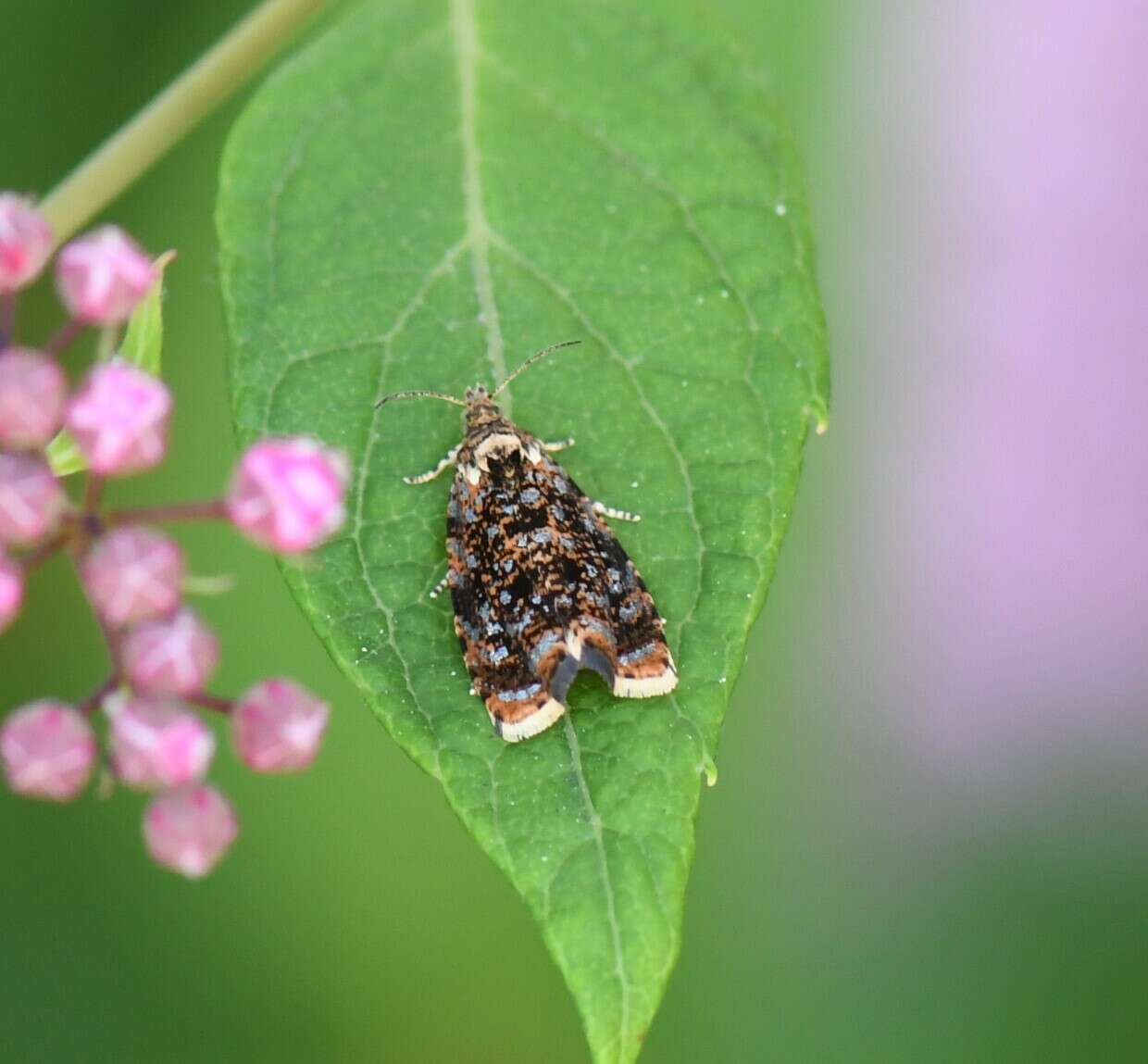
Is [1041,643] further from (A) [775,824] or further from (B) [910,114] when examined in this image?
(B) [910,114]

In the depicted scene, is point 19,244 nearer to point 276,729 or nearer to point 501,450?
point 276,729

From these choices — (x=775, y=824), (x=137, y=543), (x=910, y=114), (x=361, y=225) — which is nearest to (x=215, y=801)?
(x=137, y=543)

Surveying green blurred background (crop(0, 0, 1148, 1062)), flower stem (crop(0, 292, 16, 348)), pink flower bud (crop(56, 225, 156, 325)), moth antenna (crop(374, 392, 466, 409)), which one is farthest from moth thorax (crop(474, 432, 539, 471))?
green blurred background (crop(0, 0, 1148, 1062))

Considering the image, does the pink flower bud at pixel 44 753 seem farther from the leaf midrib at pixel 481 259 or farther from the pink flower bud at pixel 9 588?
the leaf midrib at pixel 481 259

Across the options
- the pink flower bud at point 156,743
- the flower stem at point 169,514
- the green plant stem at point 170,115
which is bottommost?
the pink flower bud at point 156,743

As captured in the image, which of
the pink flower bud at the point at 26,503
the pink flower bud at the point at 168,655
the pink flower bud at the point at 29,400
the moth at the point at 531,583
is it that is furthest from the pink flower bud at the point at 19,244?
the moth at the point at 531,583

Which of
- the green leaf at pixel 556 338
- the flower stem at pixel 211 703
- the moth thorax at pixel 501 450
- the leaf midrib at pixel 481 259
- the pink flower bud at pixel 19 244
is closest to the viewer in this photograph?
the flower stem at pixel 211 703
